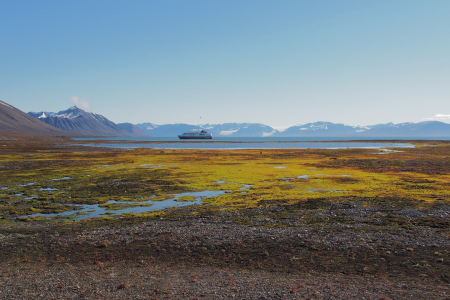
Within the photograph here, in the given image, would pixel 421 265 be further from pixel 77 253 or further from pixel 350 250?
pixel 77 253

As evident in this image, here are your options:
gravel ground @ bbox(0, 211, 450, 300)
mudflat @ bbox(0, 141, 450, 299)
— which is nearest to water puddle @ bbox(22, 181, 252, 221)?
mudflat @ bbox(0, 141, 450, 299)

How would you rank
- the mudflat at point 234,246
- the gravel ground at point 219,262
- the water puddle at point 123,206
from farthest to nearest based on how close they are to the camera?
1. the water puddle at point 123,206
2. the mudflat at point 234,246
3. the gravel ground at point 219,262

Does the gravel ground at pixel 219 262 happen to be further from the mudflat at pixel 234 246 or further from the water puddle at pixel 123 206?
the water puddle at pixel 123 206

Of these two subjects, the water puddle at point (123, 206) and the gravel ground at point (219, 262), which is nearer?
the gravel ground at point (219, 262)

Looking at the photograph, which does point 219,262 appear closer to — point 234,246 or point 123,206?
point 234,246

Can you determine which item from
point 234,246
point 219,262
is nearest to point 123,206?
point 234,246

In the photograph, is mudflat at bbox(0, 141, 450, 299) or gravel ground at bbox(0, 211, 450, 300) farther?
mudflat at bbox(0, 141, 450, 299)

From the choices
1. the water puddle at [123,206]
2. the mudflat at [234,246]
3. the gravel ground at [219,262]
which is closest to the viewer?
the gravel ground at [219,262]

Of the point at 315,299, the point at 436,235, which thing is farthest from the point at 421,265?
the point at 315,299

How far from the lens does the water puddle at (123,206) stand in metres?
24.8

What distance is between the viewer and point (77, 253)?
16.9 metres

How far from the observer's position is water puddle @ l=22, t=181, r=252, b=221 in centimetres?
2475

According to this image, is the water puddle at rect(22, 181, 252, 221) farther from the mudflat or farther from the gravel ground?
the gravel ground

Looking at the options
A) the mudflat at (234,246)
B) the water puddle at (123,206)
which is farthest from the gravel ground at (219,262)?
the water puddle at (123,206)
